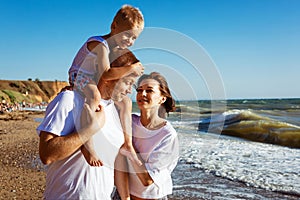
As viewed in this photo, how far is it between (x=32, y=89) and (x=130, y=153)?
158 feet

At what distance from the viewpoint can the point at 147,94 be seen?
2.21 meters

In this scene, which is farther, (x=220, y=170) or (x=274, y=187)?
(x=220, y=170)

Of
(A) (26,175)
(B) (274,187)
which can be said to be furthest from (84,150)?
(A) (26,175)

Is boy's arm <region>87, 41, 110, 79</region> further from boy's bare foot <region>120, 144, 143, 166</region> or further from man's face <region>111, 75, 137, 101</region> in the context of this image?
boy's bare foot <region>120, 144, 143, 166</region>

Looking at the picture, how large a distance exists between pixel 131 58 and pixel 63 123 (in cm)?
59

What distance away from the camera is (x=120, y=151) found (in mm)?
1875

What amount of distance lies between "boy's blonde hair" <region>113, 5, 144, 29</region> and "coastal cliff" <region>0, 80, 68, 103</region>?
3459 cm

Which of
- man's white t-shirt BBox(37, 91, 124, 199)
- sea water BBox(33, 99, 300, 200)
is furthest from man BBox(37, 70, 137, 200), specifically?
sea water BBox(33, 99, 300, 200)

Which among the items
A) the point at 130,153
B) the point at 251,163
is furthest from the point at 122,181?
the point at 251,163

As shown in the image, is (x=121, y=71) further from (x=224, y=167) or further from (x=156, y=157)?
(x=224, y=167)

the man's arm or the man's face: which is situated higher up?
the man's face

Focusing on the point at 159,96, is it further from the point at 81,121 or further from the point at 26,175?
the point at 26,175

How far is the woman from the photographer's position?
2.02 meters

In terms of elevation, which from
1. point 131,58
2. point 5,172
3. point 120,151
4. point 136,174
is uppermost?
point 131,58
